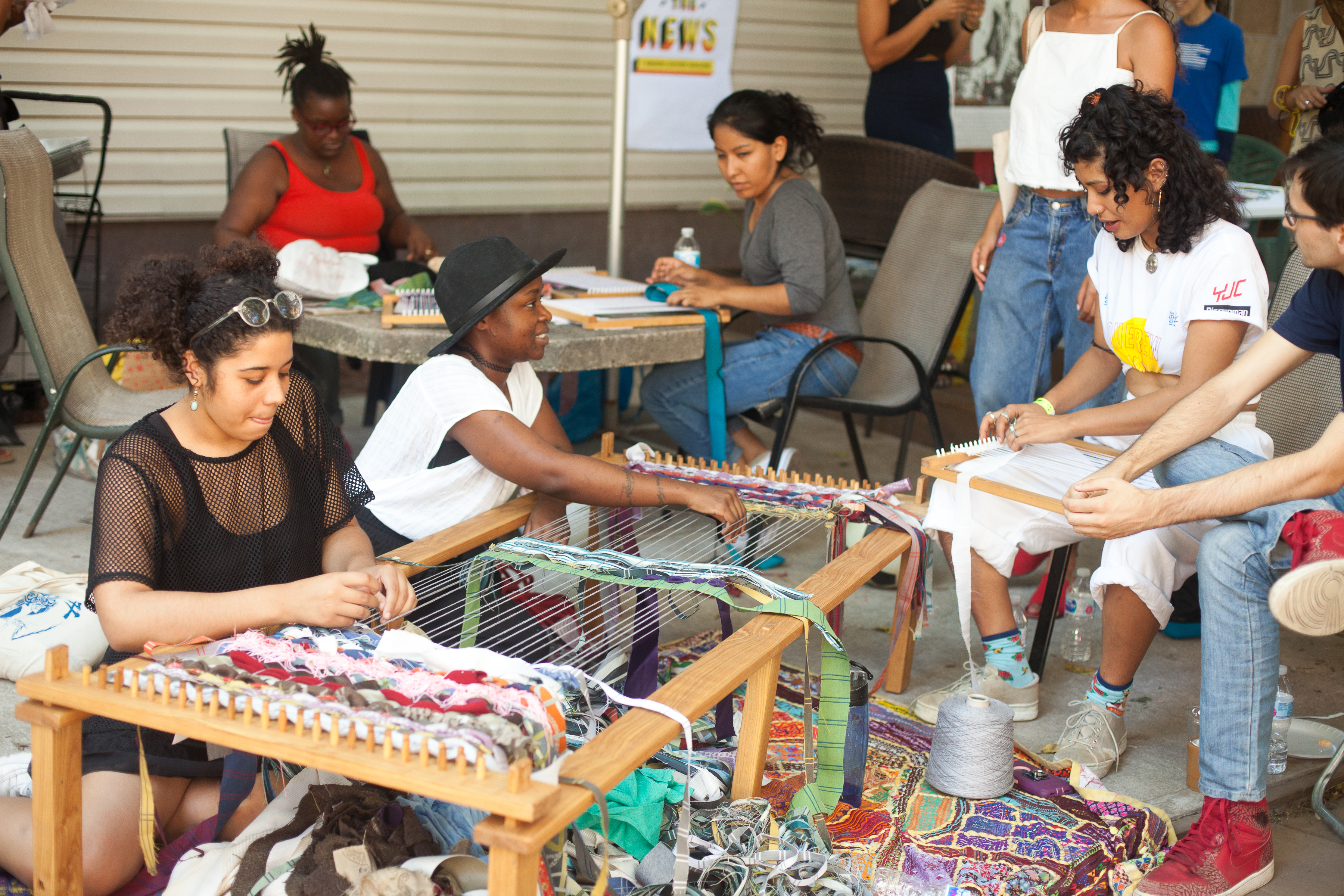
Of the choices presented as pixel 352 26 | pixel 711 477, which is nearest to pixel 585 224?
pixel 352 26

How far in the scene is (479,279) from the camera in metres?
2.79

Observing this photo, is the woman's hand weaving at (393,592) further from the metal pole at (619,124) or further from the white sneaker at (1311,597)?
the metal pole at (619,124)

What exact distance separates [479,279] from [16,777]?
136 cm

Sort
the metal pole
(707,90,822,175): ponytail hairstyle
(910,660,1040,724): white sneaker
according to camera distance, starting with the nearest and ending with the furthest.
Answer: (910,660,1040,724): white sneaker < (707,90,822,175): ponytail hairstyle < the metal pole

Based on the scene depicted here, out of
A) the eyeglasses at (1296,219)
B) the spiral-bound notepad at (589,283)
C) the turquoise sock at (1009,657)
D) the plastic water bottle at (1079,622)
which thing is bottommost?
the plastic water bottle at (1079,622)

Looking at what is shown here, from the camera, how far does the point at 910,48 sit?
5262mm

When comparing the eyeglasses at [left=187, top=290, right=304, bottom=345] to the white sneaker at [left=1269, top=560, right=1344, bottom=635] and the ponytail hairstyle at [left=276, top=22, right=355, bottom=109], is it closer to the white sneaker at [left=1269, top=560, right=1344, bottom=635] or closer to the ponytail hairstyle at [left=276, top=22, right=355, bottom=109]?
the white sneaker at [left=1269, top=560, right=1344, bottom=635]

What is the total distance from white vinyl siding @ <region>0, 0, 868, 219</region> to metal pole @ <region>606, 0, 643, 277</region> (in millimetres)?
1623

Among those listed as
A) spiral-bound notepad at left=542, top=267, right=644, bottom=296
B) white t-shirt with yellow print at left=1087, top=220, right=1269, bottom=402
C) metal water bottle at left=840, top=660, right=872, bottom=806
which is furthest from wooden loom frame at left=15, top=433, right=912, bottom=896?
spiral-bound notepad at left=542, top=267, right=644, bottom=296

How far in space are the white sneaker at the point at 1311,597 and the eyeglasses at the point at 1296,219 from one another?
644 mm

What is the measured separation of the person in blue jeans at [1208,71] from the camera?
4961 mm

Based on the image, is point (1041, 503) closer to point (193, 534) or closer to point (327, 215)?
point (193, 534)

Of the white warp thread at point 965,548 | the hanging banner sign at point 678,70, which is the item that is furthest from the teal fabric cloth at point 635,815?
Result: the hanging banner sign at point 678,70

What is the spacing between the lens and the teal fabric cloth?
87.9 inches
